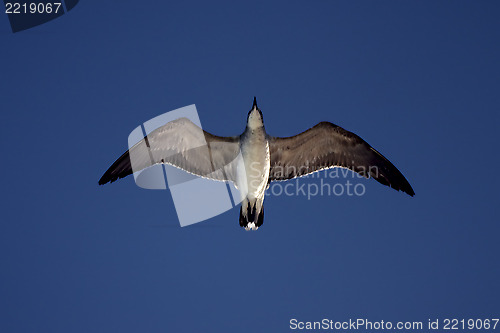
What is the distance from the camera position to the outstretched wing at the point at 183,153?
13.1 m

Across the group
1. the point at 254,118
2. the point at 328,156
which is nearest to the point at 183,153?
the point at 254,118

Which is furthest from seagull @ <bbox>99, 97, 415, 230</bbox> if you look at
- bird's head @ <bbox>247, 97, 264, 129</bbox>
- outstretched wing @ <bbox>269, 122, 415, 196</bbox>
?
bird's head @ <bbox>247, 97, 264, 129</bbox>

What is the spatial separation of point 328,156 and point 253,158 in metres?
1.68

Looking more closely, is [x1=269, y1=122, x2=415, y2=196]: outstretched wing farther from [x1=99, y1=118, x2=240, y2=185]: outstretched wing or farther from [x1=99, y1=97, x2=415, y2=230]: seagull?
[x1=99, y1=118, x2=240, y2=185]: outstretched wing

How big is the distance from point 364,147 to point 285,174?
1.61 m

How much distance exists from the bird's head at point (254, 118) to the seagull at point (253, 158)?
10.5 inches

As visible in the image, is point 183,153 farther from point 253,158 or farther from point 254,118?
point 254,118

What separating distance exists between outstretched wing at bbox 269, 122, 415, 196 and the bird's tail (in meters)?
0.89

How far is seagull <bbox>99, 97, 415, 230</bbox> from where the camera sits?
1295cm

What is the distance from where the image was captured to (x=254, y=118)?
12.5m

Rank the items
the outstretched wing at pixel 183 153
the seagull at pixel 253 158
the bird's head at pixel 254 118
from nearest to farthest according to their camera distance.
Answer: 1. the bird's head at pixel 254 118
2. the seagull at pixel 253 158
3. the outstretched wing at pixel 183 153

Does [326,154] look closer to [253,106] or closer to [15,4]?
[253,106]

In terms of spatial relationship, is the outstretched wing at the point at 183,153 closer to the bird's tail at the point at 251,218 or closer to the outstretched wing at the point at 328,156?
the bird's tail at the point at 251,218

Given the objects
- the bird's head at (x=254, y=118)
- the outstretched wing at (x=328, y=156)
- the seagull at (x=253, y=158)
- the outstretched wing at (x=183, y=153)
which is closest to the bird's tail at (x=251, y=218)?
the seagull at (x=253, y=158)
